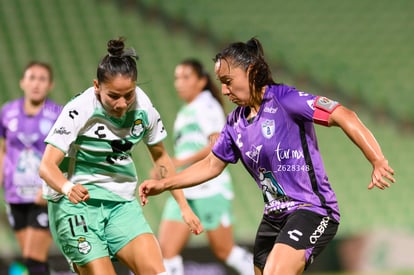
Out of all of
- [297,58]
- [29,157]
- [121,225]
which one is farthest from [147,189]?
[297,58]

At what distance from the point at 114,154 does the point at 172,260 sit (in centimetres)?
240

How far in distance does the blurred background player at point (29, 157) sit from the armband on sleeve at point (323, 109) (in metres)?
3.00

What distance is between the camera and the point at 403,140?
13.3 m

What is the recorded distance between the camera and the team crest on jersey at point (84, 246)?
4.82 m

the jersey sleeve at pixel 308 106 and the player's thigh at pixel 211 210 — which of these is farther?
the player's thigh at pixel 211 210

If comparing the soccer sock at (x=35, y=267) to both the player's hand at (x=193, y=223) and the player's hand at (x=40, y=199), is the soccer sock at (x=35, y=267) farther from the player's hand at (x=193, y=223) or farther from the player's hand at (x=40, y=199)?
the player's hand at (x=193, y=223)

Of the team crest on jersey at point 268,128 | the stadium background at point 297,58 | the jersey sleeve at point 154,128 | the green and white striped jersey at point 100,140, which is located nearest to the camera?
the team crest on jersey at point 268,128

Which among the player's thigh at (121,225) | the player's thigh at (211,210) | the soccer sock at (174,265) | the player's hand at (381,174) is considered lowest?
the soccer sock at (174,265)

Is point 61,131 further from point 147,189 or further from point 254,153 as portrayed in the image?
point 254,153

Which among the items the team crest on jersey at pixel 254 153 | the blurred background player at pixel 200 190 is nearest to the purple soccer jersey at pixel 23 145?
the blurred background player at pixel 200 190

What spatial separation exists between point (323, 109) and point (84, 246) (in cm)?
159

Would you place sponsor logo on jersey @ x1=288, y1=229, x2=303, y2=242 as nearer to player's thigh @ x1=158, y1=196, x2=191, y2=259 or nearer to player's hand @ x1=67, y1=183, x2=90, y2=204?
player's hand @ x1=67, y1=183, x2=90, y2=204

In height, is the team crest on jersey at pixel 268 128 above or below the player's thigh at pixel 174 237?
above

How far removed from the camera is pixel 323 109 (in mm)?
4383
